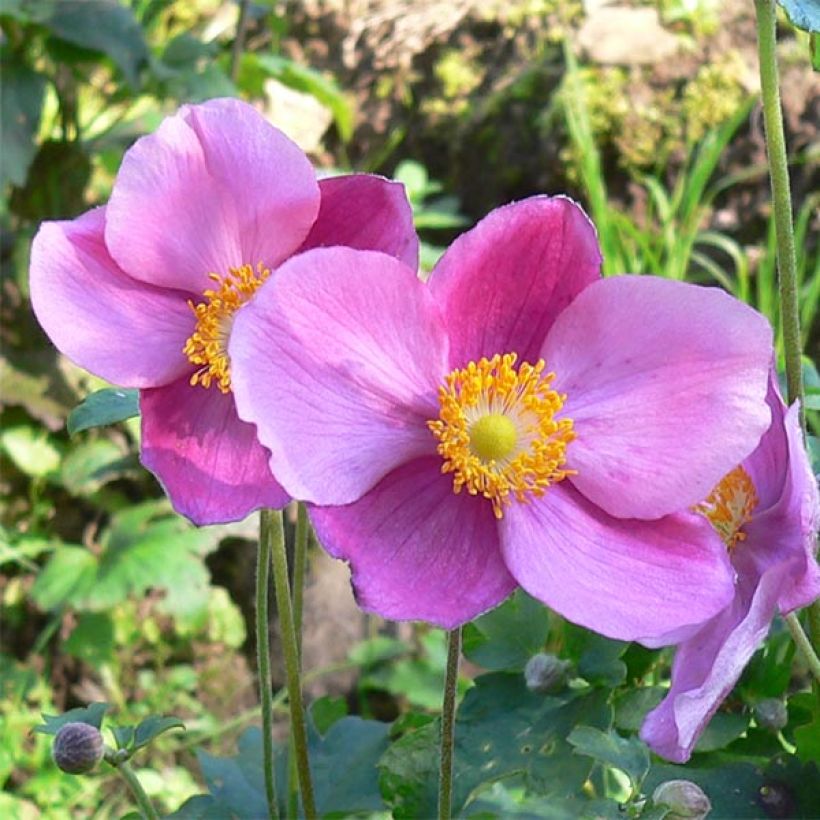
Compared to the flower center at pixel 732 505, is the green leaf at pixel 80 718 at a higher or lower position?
lower

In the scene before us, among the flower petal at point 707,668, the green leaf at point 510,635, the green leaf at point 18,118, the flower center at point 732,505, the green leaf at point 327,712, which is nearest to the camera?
the flower petal at point 707,668

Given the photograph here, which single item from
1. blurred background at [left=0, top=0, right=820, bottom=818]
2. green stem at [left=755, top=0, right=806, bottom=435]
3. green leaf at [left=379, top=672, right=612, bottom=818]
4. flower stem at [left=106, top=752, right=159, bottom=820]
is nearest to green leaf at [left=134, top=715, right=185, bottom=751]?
flower stem at [left=106, top=752, right=159, bottom=820]

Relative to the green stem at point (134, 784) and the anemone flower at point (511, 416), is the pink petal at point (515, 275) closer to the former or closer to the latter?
the anemone flower at point (511, 416)

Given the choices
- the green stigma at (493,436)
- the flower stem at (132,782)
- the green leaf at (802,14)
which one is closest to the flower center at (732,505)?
the green stigma at (493,436)

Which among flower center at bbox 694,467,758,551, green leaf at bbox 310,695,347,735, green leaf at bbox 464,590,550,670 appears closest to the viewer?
flower center at bbox 694,467,758,551

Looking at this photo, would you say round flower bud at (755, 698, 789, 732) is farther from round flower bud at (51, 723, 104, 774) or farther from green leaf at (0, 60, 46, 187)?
green leaf at (0, 60, 46, 187)

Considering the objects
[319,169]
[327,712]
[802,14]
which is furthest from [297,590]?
[319,169]

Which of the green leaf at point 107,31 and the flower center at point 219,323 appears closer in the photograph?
the flower center at point 219,323
